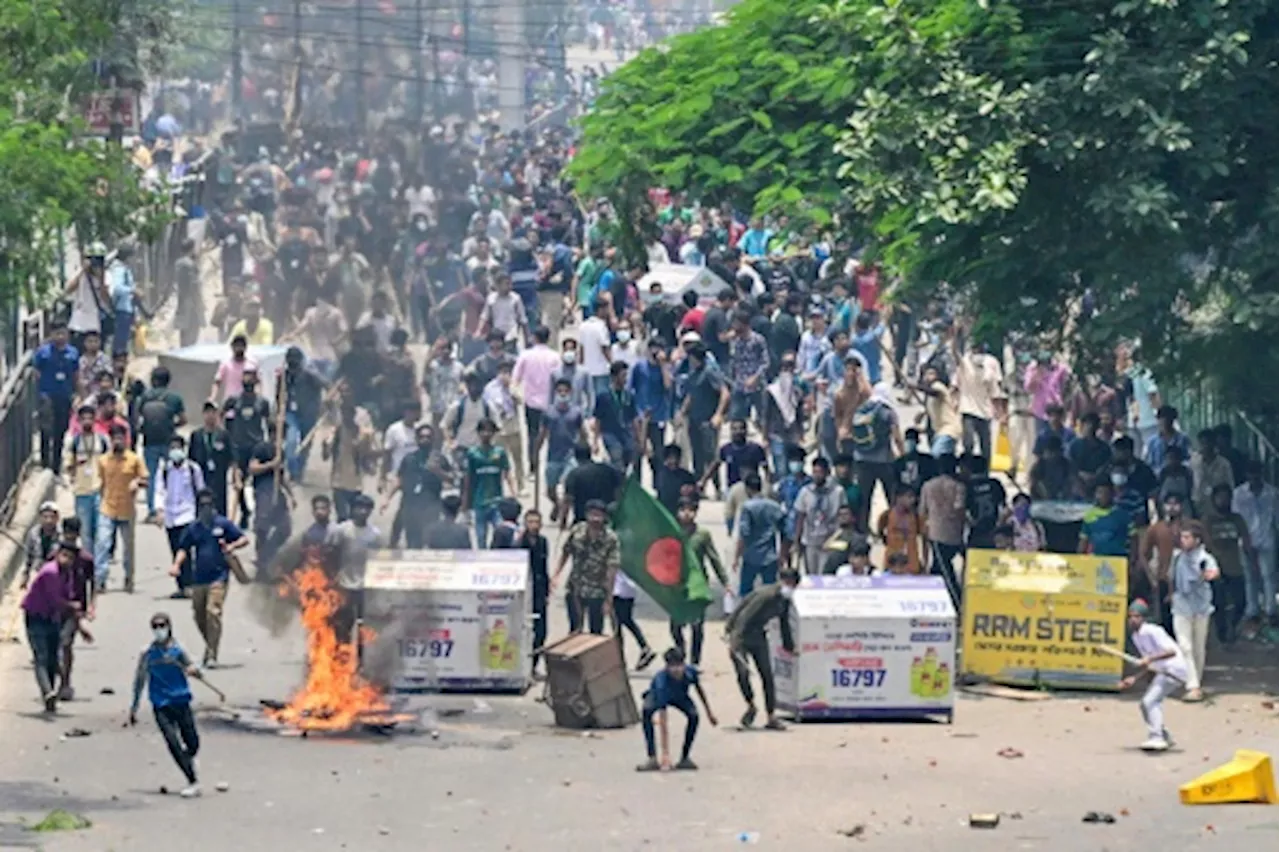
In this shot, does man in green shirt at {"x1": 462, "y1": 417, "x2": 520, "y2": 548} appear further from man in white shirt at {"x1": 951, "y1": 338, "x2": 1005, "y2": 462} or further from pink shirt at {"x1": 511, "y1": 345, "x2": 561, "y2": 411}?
man in white shirt at {"x1": 951, "y1": 338, "x2": 1005, "y2": 462}

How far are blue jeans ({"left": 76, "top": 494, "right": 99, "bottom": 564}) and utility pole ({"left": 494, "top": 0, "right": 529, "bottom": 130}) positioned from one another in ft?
85.8

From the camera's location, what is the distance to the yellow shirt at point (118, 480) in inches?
1083

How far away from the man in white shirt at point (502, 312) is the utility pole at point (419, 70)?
2174 millimetres

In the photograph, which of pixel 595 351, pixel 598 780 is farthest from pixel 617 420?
pixel 598 780

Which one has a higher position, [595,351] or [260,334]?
[260,334]

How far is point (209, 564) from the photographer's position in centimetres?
2517

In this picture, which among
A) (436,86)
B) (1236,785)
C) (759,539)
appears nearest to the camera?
(1236,785)

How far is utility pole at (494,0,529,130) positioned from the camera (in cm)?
5619

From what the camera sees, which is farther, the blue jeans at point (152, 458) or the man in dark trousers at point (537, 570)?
the blue jeans at point (152, 458)

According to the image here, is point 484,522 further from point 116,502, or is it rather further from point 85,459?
point 85,459

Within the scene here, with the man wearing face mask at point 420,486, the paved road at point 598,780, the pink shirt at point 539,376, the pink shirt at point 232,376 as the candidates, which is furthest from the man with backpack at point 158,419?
the paved road at point 598,780

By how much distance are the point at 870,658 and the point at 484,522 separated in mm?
5209

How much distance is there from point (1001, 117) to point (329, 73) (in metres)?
11.1

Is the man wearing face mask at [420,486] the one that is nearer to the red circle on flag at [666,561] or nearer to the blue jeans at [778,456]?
the red circle on flag at [666,561]
